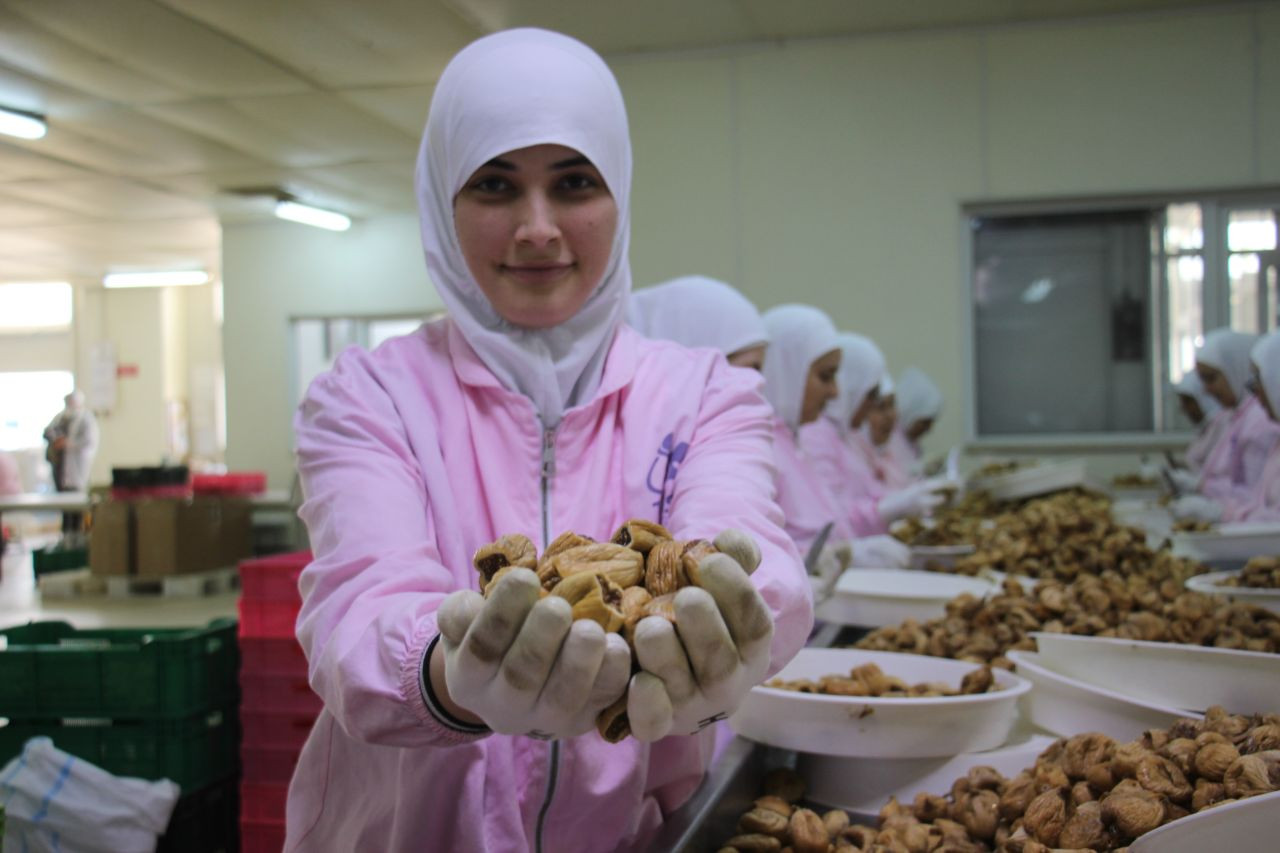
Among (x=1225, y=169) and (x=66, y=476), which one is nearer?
(x=1225, y=169)

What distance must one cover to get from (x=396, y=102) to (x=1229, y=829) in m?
7.10

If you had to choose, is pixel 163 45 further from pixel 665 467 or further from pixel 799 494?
pixel 665 467

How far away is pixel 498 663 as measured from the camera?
747 mm

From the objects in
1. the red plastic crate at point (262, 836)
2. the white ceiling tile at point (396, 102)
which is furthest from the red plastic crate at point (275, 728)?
the white ceiling tile at point (396, 102)

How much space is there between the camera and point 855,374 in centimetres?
564

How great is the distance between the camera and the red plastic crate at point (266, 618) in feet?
9.20

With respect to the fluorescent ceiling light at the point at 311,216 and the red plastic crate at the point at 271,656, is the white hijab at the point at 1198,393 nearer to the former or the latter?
the red plastic crate at the point at 271,656

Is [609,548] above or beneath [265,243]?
beneath

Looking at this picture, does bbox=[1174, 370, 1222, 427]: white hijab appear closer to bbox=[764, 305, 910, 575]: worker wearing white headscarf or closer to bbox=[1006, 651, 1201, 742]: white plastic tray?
bbox=[764, 305, 910, 575]: worker wearing white headscarf

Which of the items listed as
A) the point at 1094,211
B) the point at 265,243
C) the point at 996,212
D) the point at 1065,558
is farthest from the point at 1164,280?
the point at 265,243

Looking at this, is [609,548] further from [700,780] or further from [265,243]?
[265,243]

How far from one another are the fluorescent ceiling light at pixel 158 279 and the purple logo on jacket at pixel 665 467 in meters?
14.5

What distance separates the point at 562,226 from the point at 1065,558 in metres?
2.13

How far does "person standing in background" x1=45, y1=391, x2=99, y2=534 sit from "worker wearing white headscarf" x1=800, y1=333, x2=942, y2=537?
34.0ft
